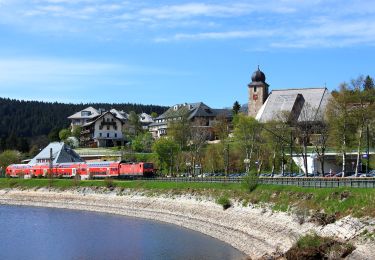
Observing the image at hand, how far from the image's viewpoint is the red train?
308ft

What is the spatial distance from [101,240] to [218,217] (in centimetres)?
1069

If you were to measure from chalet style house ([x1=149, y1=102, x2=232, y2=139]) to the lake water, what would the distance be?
76538 millimetres

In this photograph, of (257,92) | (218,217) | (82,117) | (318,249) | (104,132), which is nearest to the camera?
(318,249)

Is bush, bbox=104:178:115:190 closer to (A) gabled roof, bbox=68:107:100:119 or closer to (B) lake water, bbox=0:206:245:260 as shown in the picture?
(B) lake water, bbox=0:206:245:260

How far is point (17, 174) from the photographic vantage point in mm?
116062

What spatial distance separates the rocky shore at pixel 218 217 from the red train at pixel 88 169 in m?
9.43

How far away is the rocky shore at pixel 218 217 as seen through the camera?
37500 mm

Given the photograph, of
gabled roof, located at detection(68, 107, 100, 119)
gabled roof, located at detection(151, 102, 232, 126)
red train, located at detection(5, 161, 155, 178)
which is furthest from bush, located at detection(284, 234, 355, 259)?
gabled roof, located at detection(68, 107, 100, 119)

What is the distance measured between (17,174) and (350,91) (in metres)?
72.7

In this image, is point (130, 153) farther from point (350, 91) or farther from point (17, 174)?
point (350, 91)

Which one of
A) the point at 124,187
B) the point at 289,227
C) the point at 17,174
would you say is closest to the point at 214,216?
the point at 289,227

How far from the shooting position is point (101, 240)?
50.8m

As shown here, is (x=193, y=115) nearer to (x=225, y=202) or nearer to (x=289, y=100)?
(x=289, y=100)

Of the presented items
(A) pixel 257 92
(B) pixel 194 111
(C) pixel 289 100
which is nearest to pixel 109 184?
(C) pixel 289 100
